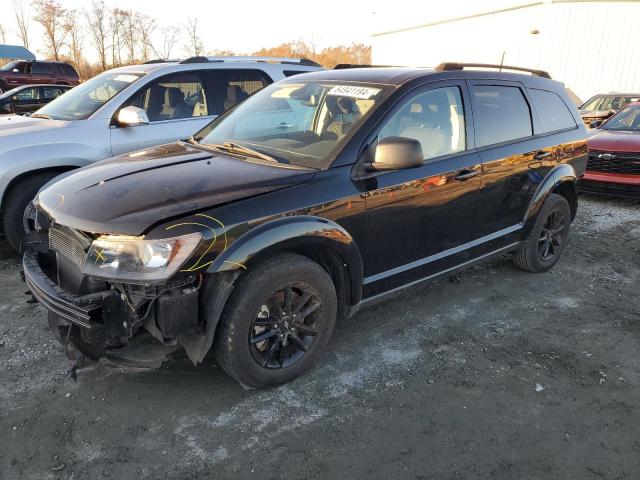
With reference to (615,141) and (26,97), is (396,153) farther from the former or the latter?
A: (26,97)

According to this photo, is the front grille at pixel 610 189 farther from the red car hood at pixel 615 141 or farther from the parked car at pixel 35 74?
the parked car at pixel 35 74

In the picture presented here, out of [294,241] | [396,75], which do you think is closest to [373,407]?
[294,241]

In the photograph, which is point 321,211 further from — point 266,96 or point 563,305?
point 563,305

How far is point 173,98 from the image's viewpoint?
5598mm

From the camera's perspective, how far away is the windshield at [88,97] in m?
5.26

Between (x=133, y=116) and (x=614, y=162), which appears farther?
(x=614, y=162)

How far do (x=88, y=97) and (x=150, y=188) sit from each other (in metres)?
3.42

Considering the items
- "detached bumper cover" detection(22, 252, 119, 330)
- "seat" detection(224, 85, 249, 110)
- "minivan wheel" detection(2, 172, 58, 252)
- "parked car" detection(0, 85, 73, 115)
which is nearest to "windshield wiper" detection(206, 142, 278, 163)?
"detached bumper cover" detection(22, 252, 119, 330)

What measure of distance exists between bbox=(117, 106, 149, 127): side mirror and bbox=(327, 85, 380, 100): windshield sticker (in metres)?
2.27

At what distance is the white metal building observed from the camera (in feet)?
63.2

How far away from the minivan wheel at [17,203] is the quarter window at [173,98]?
1248 millimetres

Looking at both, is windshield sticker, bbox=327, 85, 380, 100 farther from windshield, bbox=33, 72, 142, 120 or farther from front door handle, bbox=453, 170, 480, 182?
windshield, bbox=33, 72, 142, 120

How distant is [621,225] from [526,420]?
4.95 metres

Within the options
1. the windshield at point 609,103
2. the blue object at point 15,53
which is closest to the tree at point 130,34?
the blue object at point 15,53
